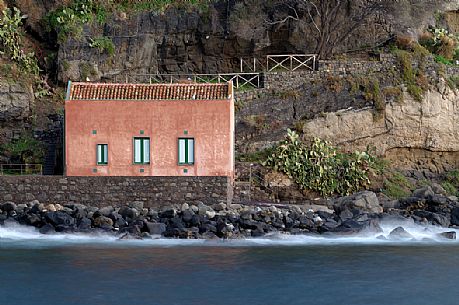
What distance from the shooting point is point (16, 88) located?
4031 centimetres

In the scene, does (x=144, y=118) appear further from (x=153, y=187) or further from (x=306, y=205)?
(x=306, y=205)

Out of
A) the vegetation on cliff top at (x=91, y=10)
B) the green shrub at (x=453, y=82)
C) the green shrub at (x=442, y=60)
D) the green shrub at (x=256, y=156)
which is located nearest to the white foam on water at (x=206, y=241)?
the green shrub at (x=256, y=156)

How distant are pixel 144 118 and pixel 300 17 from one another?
14.5 m

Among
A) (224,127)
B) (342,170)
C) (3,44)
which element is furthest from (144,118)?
(3,44)

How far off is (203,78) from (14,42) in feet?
32.9

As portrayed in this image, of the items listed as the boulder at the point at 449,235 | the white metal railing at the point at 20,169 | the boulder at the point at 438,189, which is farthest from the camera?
the boulder at the point at 438,189

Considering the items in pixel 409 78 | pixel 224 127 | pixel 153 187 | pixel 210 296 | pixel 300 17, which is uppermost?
pixel 300 17

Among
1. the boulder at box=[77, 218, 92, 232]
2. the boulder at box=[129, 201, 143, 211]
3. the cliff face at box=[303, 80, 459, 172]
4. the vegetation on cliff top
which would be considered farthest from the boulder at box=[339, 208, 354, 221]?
the vegetation on cliff top

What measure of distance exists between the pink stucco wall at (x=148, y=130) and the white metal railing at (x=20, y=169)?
151 inches

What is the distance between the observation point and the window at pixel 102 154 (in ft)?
109

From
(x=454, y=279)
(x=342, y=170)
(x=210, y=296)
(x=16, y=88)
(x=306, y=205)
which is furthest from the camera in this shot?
(x=16, y=88)

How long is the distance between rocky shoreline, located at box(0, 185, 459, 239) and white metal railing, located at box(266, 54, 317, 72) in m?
11.5

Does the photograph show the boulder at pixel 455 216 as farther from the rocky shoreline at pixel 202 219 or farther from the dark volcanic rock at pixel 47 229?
the dark volcanic rock at pixel 47 229

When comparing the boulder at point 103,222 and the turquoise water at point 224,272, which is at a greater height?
the boulder at point 103,222
